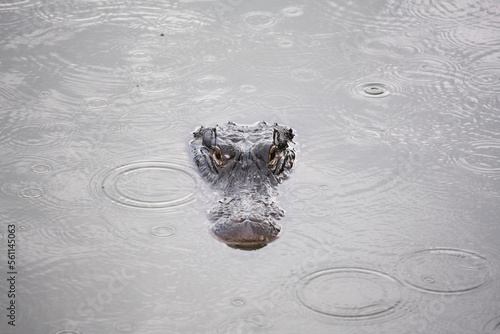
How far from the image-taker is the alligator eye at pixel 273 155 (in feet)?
20.3

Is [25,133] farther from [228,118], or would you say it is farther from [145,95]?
[228,118]

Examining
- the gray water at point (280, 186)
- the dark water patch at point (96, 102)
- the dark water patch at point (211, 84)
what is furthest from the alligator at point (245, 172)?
the dark water patch at point (96, 102)

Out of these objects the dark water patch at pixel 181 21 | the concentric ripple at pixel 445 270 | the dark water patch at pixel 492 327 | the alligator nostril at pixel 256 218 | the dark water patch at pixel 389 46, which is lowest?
the dark water patch at pixel 492 327

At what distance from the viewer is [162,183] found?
604 cm

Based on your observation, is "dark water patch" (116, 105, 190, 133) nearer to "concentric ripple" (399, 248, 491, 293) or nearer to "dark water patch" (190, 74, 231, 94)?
"dark water patch" (190, 74, 231, 94)

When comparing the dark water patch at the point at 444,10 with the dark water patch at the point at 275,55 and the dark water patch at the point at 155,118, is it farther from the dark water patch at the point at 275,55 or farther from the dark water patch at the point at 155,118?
the dark water patch at the point at 155,118

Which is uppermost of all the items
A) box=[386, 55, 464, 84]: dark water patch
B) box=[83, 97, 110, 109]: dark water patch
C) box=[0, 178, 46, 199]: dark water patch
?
box=[386, 55, 464, 84]: dark water patch

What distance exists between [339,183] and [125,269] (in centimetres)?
201

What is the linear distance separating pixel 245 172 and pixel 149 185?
809 mm

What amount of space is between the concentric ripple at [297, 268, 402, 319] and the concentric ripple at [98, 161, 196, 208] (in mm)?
1458

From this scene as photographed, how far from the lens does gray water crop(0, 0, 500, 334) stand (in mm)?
4684

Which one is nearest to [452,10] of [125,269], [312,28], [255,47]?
[312,28]

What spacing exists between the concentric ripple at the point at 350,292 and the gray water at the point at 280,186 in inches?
0.5

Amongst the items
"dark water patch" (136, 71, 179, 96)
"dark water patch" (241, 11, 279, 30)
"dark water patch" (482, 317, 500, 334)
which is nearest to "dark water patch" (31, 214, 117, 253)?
"dark water patch" (136, 71, 179, 96)
